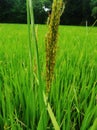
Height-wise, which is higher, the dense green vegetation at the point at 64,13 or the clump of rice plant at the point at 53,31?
the clump of rice plant at the point at 53,31

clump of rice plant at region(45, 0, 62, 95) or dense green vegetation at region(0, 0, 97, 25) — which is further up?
clump of rice plant at region(45, 0, 62, 95)

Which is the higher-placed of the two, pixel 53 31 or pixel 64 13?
pixel 53 31

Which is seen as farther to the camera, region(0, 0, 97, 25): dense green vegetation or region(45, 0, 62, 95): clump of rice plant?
region(0, 0, 97, 25): dense green vegetation

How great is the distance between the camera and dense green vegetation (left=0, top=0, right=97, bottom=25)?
87.2 feet

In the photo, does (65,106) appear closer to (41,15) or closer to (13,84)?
(13,84)

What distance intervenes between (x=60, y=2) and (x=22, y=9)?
93.6 feet

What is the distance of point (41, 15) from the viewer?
2638 cm

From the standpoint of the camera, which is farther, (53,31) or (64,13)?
(64,13)

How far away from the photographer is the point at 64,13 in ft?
88.7

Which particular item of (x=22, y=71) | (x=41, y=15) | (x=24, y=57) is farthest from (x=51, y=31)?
(x=41, y=15)

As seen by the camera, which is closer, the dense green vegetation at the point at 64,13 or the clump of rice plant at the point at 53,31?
the clump of rice plant at the point at 53,31

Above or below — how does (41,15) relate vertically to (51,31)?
below

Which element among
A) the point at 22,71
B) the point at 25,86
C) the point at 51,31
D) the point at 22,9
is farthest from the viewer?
the point at 22,9

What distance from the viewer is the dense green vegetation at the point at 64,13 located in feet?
87.2
